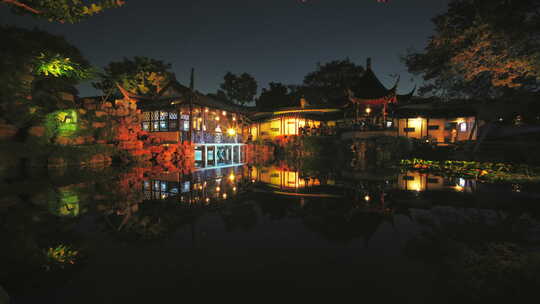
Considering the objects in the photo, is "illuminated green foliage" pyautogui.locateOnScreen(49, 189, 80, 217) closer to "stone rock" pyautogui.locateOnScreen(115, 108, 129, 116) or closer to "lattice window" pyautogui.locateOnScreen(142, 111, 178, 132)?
"stone rock" pyautogui.locateOnScreen(115, 108, 129, 116)

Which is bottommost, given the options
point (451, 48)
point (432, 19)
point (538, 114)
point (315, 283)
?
point (315, 283)

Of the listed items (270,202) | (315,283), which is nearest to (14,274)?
(315,283)

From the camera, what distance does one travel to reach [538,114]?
17.4 m

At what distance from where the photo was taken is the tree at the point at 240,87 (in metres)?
46.8

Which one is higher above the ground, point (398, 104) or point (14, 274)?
point (398, 104)

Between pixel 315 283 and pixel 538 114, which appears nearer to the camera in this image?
pixel 315 283

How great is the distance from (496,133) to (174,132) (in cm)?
2626

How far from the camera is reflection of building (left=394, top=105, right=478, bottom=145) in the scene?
22969 mm

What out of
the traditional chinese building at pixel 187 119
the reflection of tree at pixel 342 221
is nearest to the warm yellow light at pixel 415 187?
the reflection of tree at pixel 342 221

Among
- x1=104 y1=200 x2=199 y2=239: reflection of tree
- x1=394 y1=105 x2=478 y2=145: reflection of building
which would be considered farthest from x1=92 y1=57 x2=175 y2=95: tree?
x1=394 y1=105 x2=478 y2=145: reflection of building

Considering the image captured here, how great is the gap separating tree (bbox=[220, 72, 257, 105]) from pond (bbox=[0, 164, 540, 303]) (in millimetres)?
43189

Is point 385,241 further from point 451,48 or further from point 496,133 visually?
point 496,133

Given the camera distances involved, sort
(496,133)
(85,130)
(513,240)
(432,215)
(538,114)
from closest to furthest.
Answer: (513,240) < (432,215) < (85,130) < (538,114) < (496,133)

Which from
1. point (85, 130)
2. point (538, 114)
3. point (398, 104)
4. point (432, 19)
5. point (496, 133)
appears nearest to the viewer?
point (432, 19)
